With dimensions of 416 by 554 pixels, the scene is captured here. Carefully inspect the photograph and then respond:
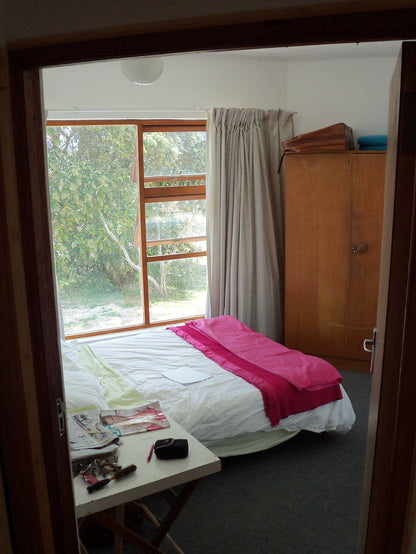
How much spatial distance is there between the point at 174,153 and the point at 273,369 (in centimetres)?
236

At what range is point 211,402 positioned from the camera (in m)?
3.11

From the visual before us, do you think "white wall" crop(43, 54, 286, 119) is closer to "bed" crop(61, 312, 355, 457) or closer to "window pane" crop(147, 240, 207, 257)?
"window pane" crop(147, 240, 207, 257)

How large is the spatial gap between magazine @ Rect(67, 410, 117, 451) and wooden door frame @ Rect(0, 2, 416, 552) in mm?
525

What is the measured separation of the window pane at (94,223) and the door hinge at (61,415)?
3076 mm

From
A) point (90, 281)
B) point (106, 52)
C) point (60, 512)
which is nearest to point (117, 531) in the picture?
point (60, 512)

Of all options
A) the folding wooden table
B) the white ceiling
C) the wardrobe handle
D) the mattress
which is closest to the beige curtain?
the white ceiling

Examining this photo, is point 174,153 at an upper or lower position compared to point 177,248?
upper

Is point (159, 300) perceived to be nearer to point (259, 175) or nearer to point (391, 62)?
point (259, 175)

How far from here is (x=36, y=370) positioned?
158 cm

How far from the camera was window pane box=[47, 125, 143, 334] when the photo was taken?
454cm

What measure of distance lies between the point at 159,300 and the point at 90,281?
0.70 metres

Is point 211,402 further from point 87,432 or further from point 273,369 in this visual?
point 87,432

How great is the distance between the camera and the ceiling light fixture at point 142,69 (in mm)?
3098

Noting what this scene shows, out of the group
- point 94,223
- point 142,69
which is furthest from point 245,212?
point 142,69
